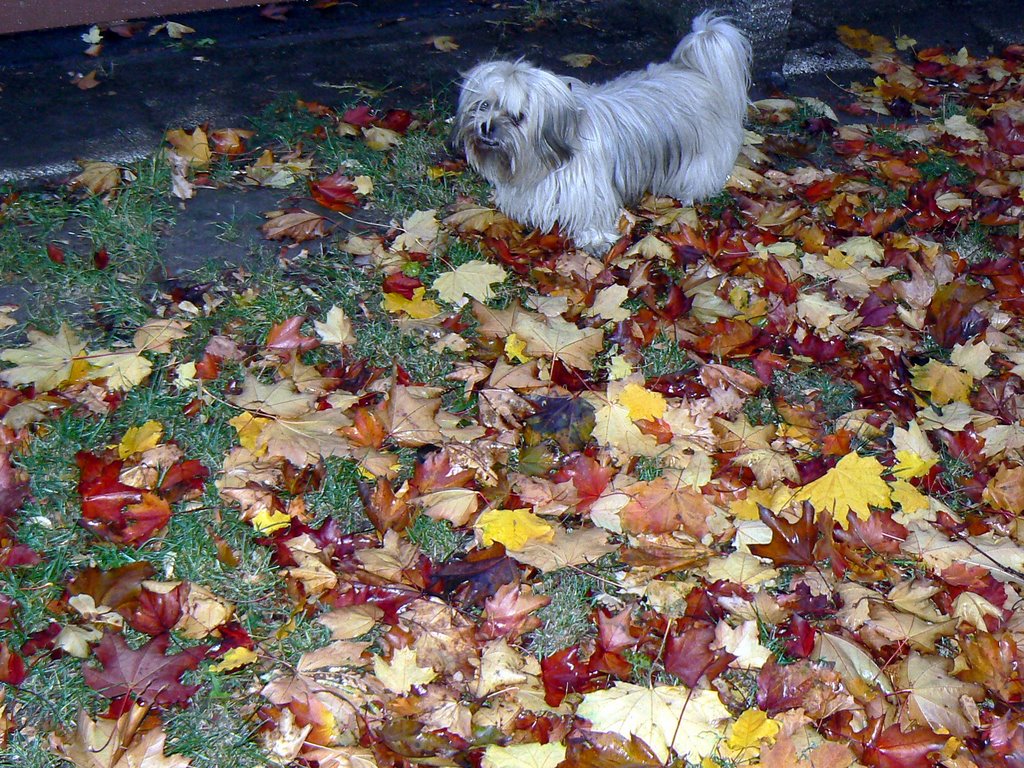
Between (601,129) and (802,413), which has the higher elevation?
(601,129)

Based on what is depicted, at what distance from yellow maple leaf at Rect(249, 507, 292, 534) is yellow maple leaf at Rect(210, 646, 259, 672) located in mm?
372

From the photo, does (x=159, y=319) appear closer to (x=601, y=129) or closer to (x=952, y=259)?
(x=601, y=129)

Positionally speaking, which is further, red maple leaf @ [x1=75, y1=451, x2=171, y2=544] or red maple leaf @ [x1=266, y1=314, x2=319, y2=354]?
red maple leaf @ [x1=266, y1=314, x2=319, y2=354]

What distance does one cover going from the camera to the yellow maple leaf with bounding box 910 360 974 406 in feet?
9.98

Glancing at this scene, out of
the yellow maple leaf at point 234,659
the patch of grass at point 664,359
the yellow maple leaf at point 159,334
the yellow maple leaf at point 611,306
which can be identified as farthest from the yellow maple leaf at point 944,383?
the yellow maple leaf at point 159,334

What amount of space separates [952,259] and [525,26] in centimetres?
271

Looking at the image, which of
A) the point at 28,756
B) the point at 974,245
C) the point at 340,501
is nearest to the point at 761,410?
the point at 340,501

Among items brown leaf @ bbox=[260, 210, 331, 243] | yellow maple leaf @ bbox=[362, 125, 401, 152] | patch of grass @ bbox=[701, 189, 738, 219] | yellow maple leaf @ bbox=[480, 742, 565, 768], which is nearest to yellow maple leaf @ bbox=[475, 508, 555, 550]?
yellow maple leaf @ bbox=[480, 742, 565, 768]

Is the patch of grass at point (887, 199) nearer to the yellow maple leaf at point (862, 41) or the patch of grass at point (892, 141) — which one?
the patch of grass at point (892, 141)

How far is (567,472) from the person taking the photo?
108 inches

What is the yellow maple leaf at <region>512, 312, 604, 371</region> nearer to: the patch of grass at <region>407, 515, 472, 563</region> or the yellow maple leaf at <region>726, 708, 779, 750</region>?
the patch of grass at <region>407, 515, 472, 563</region>

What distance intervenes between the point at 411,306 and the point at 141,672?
157 centimetres

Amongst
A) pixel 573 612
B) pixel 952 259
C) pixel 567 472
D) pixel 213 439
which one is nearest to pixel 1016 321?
pixel 952 259

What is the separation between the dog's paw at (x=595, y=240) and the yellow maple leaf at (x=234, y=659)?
2115mm
